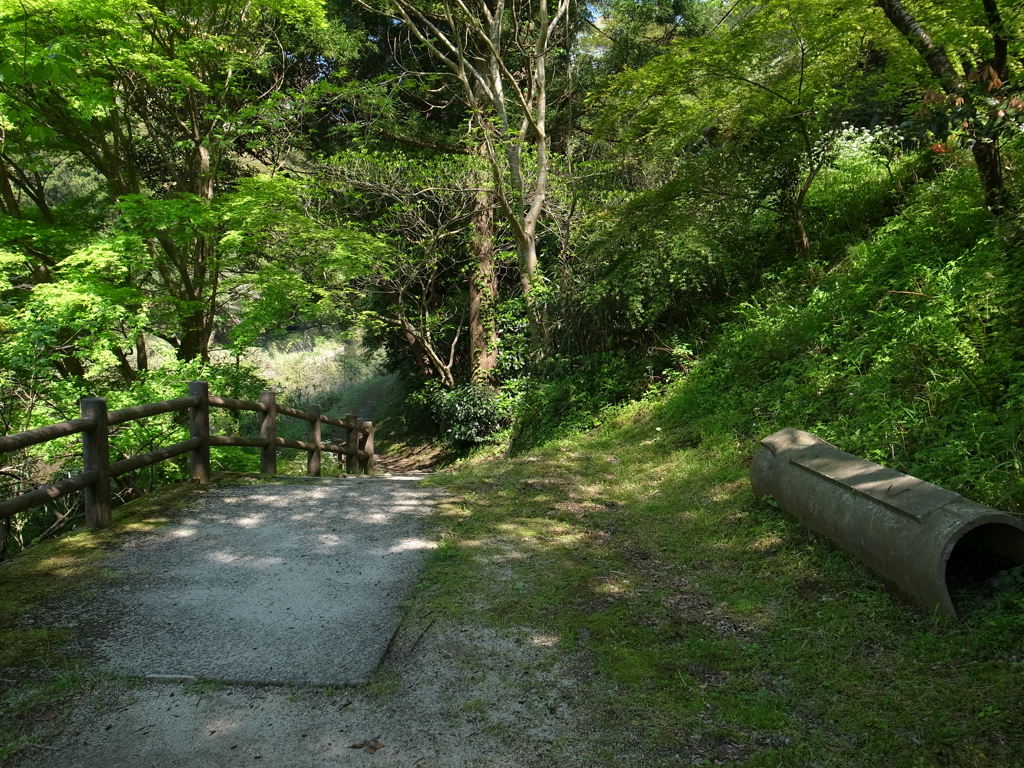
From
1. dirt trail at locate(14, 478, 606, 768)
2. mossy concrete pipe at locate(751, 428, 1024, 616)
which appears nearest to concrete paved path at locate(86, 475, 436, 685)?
dirt trail at locate(14, 478, 606, 768)

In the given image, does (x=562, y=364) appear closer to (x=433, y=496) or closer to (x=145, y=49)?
(x=433, y=496)

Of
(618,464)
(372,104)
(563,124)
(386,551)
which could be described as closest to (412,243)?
(372,104)

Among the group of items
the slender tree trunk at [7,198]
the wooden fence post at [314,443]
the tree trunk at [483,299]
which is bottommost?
the wooden fence post at [314,443]

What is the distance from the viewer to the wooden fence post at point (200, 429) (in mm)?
6668

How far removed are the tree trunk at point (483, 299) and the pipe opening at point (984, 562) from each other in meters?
12.0

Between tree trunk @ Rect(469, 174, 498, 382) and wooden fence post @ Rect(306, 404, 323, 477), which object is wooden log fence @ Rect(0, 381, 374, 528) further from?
tree trunk @ Rect(469, 174, 498, 382)

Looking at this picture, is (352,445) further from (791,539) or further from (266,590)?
(791,539)

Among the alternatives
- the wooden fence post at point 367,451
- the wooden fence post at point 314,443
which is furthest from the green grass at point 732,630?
the wooden fence post at point 367,451

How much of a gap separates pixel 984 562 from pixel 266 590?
4.13 m

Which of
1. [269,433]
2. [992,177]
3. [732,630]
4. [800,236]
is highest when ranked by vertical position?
[992,177]

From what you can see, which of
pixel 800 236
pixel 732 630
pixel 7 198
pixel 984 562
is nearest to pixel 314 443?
pixel 732 630

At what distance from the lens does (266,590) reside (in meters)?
4.23

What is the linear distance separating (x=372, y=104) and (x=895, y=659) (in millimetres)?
13535

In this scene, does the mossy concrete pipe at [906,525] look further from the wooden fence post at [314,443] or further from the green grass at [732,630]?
the wooden fence post at [314,443]
